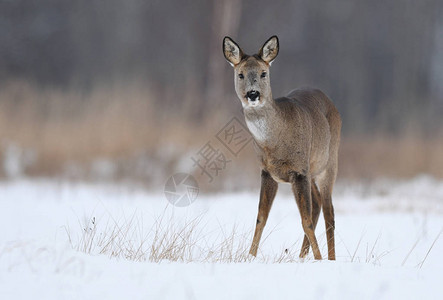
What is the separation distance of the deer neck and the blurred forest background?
487 centimetres

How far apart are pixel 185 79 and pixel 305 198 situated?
9.97 m

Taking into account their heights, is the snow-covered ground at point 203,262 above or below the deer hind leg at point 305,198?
below

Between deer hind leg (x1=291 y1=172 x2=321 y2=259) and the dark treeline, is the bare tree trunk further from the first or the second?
deer hind leg (x1=291 y1=172 x2=321 y2=259)

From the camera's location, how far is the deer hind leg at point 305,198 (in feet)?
15.3

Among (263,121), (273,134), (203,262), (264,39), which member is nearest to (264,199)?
(273,134)

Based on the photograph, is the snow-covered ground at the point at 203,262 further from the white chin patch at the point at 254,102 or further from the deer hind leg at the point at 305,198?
the white chin patch at the point at 254,102

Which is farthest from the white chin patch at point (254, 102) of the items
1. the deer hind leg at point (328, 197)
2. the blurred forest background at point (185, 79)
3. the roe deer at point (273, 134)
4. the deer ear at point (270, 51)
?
the blurred forest background at point (185, 79)

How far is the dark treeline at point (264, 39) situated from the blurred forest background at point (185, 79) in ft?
0.12

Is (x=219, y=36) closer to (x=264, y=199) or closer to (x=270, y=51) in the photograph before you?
(x=270, y=51)

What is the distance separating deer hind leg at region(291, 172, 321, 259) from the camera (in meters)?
4.66

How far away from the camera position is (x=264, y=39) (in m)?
13.8

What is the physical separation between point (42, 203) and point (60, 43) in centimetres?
1012

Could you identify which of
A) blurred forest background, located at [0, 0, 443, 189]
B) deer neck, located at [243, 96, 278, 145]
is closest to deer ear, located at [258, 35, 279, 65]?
deer neck, located at [243, 96, 278, 145]

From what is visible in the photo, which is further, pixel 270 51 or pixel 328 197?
pixel 328 197
